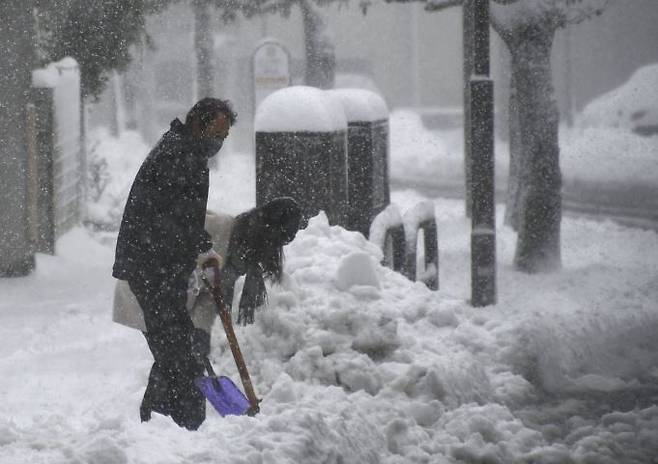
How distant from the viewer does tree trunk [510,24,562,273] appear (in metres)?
11.4

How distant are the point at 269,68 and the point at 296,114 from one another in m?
9.91

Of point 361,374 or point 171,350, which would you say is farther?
point 361,374

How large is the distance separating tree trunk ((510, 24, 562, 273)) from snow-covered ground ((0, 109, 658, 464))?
0.97 meters

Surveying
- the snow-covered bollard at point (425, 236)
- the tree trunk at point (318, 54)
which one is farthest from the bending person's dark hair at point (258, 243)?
the tree trunk at point (318, 54)

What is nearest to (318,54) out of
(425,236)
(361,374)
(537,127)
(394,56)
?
(537,127)

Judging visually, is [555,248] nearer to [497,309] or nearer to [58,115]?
[497,309]

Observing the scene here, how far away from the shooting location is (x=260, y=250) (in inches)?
237

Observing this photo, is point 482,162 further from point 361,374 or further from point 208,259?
point 208,259

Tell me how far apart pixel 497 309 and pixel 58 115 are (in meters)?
5.63

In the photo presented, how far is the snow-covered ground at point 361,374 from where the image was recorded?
480cm

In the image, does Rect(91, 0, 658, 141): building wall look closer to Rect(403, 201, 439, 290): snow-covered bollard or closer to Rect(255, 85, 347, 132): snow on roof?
Rect(403, 201, 439, 290): snow-covered bollard

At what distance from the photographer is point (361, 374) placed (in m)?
6.42

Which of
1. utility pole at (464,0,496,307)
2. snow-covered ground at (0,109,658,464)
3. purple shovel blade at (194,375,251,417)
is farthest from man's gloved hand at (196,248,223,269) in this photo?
utility pole at (464,0,496,307)

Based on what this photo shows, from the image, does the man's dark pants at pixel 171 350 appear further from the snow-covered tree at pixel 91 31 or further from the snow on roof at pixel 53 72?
the snow-covered tree at pixel 91 31
